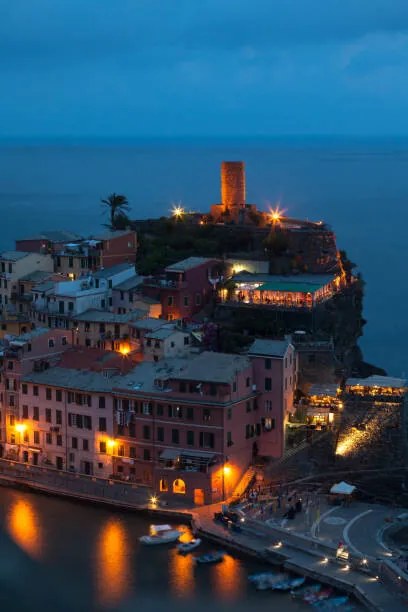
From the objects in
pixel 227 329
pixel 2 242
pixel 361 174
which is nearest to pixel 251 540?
pixel 227 329

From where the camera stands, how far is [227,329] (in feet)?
151

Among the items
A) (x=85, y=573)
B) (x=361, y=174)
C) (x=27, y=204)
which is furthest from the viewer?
(x=361, y=174)

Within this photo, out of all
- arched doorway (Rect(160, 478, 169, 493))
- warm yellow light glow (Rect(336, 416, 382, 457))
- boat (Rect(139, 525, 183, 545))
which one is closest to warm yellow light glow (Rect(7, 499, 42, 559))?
boat (Rect(139, 525, 183, 545))

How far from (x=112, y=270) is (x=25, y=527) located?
1465cm

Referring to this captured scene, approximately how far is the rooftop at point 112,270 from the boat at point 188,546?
53.1 feet

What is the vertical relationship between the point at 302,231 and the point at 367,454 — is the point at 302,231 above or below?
above

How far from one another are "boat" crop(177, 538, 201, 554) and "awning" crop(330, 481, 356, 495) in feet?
15.3

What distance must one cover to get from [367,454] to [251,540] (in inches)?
240

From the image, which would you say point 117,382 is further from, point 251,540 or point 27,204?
point 27,204

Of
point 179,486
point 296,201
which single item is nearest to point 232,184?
point 179,486

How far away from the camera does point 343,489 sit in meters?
37.3

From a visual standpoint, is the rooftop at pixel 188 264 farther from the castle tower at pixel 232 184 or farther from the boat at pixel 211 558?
the boat at pixel 211 558

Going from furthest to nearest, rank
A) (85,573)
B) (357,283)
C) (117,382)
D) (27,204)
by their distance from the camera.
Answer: (27,204) → (357,283) → (117,382) → (85,573)

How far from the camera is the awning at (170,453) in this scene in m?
38.4
